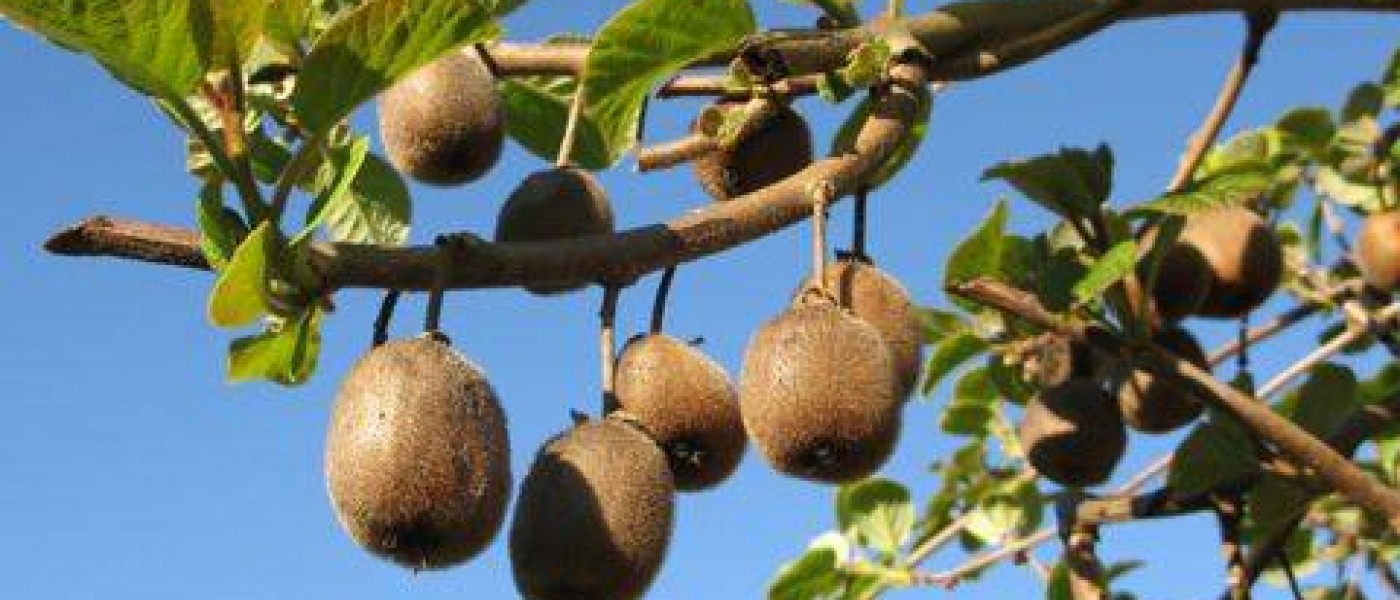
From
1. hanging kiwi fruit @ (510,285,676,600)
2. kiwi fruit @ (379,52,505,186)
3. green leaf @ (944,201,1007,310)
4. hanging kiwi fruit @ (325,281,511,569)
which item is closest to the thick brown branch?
green leaf @ (944,201,1007,310)

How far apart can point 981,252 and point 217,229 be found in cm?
130

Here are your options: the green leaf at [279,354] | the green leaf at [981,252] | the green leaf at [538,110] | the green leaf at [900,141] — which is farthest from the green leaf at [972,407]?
the green leaf at [279,354]

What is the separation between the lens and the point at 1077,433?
86.7 inches

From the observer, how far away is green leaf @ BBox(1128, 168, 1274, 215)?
6.80ft

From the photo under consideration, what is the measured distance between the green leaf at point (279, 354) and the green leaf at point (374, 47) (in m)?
0.21

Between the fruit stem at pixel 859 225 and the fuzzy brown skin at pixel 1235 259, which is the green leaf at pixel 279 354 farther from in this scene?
the fuzzy brown skin at pixel 1235 259

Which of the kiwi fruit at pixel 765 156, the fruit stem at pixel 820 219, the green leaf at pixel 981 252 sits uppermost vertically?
the fruit stem at pixel 820 219

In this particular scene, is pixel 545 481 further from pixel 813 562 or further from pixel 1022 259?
pixel 813 562

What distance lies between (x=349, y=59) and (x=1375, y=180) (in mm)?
2621

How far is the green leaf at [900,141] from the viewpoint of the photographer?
1799 mm

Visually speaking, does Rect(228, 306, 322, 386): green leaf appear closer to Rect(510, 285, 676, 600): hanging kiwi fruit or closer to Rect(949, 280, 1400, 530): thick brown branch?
Rect(510, 285, 676, 600): hanging kiwi fruit

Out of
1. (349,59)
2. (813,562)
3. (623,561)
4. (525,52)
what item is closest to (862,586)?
(813,562)

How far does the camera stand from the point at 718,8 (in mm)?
1648

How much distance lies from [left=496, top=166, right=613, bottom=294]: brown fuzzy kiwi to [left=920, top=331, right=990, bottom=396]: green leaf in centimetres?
103
